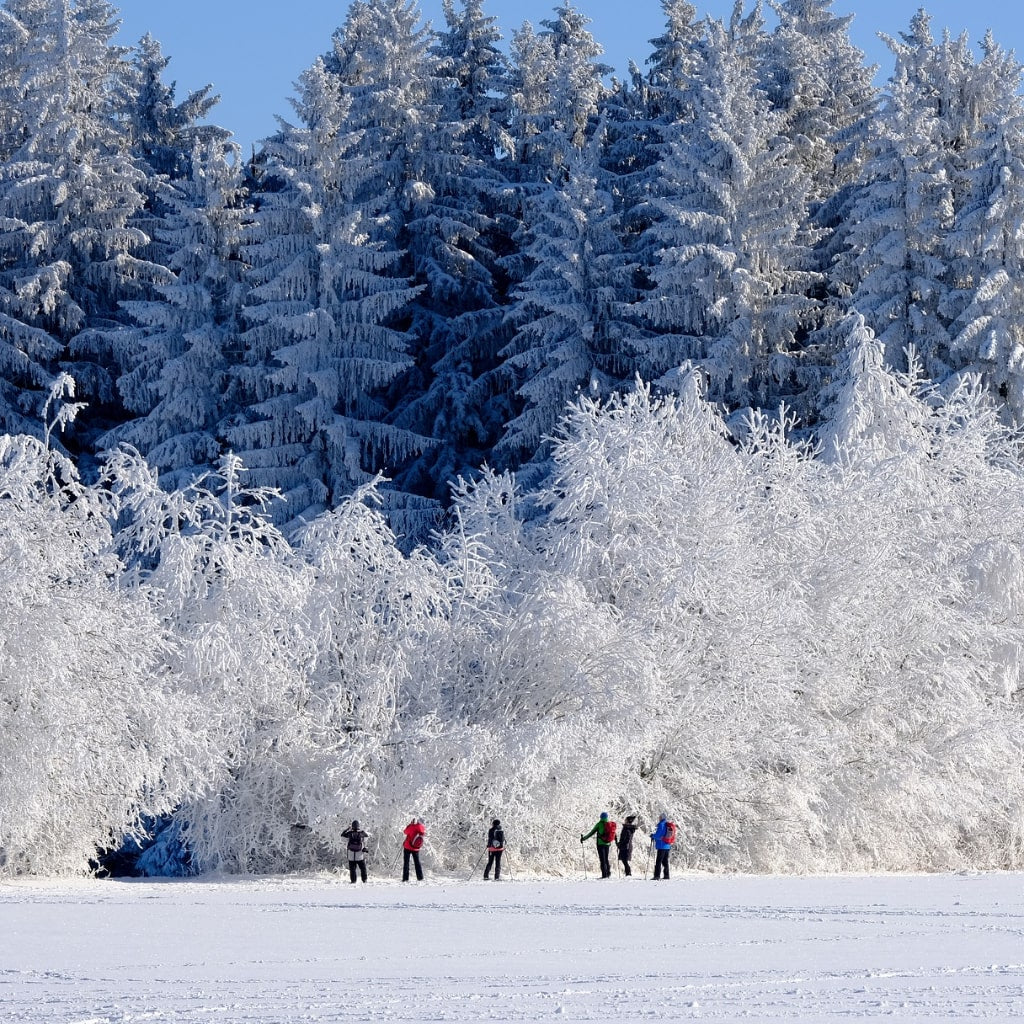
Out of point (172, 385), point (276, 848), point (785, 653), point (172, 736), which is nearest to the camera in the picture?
point (172, 736)

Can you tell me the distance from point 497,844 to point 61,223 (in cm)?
2664

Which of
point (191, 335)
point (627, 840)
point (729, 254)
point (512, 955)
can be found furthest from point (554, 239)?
point (512, 955)

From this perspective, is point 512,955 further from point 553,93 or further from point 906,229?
point 553,93

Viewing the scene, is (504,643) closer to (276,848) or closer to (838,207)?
(276,848)

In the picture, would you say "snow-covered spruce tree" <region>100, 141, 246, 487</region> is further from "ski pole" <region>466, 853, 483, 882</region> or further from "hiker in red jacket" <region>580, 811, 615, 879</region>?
"hiker in red jacket" <region>580, 811, 615, 879</region>

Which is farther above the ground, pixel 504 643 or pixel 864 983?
pixel 504 643

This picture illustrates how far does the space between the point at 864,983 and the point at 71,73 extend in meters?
39.1

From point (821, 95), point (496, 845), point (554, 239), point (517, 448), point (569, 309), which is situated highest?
point (821, 95)

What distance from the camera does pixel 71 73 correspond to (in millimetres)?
44312

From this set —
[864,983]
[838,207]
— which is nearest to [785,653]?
[864,983]

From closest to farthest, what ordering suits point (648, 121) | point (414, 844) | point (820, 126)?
point (414, 844) → point (820, 126) → point (648, 121)

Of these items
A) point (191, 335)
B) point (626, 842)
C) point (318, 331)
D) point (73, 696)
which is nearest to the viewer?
point (73, 696)

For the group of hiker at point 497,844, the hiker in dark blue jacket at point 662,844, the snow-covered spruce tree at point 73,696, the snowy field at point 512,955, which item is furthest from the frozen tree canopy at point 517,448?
the snowy field at point 512,955

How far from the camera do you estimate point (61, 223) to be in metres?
43.7
